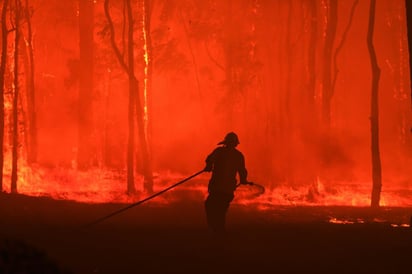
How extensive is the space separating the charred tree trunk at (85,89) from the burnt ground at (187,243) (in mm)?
14468

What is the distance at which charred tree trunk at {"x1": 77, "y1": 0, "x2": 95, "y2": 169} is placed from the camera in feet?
107

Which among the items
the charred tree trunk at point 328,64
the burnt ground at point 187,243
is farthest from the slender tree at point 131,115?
the charred tree trunk at point 328,64

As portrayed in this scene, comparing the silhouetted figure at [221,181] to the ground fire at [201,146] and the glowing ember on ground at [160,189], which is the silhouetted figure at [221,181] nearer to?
the ground fire at [201,146]

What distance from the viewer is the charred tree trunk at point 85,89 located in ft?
107

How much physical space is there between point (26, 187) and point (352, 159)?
76.3 feet

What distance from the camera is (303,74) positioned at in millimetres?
41281

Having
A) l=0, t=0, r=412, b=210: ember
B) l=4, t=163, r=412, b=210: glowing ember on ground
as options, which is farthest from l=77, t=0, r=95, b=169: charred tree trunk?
l=4, t=163, r=412, b=210: glowing ember on ground

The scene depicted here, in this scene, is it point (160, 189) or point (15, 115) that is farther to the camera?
point (160, 189)

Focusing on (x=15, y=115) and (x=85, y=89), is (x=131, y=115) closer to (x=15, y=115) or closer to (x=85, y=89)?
(x=15, y=115)

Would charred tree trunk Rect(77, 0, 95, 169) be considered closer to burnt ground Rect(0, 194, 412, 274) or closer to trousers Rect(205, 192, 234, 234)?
burnt ground Rect(0, 194, 412, 274)

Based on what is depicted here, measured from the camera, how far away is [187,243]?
1166 centimetres

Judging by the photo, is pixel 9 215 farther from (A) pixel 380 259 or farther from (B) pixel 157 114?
(B) pixel 157 114

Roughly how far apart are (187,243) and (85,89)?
22814 mm

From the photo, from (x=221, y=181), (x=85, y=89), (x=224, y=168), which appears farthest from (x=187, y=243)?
(x=85, y=89)
